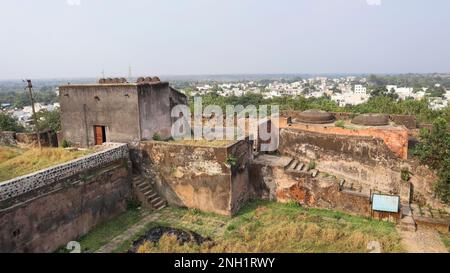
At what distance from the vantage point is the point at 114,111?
12086 millimetres

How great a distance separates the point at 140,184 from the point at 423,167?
9.61 metres

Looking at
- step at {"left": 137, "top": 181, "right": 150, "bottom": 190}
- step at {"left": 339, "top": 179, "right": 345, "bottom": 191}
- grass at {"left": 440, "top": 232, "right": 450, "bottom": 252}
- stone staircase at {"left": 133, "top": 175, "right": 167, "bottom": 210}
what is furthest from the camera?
step at {"left": 137, "top": 181, "right": 150, "bottom": 190}

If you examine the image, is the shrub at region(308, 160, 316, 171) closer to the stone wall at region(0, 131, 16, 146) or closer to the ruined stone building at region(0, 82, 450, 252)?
the ruined stone building at region(0, 82, 450, 252)

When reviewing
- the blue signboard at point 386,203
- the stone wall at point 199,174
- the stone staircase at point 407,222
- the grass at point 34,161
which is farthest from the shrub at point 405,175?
the grass at point 34,161

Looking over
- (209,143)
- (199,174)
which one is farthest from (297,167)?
(199,174)

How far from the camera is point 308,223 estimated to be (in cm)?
1027

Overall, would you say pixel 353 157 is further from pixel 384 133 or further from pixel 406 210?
pixel 406 210

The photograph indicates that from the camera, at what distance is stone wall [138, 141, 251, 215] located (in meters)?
10.9

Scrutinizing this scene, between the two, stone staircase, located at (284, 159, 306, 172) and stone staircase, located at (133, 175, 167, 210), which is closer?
stone staircase, located at (133, 175, 167, 210)

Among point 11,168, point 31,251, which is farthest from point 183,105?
point 31,251

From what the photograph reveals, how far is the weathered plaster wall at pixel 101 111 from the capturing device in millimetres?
11773

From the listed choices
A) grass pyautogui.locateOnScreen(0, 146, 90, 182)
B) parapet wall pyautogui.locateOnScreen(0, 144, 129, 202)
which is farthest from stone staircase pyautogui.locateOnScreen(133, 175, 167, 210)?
grass pyautogui.locateOnScreen(0, 146, 90, 182)

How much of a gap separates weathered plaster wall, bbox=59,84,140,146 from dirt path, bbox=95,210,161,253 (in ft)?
9.10

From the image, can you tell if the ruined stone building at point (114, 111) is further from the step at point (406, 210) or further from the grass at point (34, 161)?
the step at point (406, 210)
